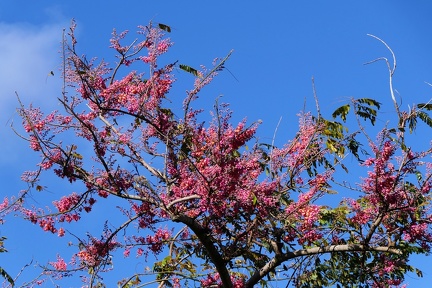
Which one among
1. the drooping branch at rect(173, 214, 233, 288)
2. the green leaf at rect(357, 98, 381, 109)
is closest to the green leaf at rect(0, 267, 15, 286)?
the drooping branch at rect(173, 214, 233, 288)

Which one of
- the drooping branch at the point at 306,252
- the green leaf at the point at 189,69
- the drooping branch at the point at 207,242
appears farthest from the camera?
the green leaf at the point at 189,69

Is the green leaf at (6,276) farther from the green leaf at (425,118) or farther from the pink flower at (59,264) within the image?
the green leaf at (425,118)

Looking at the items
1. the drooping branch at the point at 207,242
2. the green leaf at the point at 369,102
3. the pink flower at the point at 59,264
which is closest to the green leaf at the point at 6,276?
the pink flower at the point at 59,264

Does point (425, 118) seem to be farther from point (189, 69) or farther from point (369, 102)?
point (189, 69)

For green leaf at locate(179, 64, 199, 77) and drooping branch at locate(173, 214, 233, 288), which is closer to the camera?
drooping branch at locate(173, 214, 233, 288)

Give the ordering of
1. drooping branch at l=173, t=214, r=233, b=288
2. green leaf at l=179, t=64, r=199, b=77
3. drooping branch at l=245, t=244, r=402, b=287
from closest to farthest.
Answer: drooping branch at l=173, t=214, r=233, b=288 → drooping branch at l=245, t=244, r=402, b=287 → green leaf at l=179, t=64, r=199, b=77

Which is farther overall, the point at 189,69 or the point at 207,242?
the point at 189,69

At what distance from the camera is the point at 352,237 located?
723 cm

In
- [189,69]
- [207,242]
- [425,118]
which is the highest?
[189,69]

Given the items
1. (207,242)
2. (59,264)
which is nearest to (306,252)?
(207,242)

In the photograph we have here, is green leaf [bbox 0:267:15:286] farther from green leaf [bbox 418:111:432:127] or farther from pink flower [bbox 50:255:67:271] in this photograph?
green leaf [bbox 418:111:432:127]

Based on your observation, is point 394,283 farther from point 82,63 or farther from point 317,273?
point 82,63

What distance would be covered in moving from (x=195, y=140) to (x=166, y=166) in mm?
451

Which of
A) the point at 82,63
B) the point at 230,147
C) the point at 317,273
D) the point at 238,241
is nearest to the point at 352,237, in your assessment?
the point at 317,273
